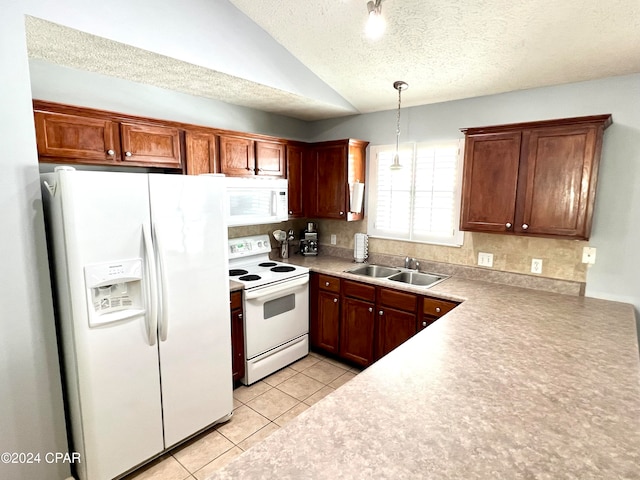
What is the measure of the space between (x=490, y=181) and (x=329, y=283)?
5.35ft

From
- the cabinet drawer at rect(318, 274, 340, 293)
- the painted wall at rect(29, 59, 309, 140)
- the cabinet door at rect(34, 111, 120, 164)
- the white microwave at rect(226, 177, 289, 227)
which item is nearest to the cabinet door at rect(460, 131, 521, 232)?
the cabinet drawer at rect(318, 274, 340, 293)

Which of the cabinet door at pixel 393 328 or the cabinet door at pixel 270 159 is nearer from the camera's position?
the cabinet door at pixel 393 328

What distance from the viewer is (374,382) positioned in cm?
136

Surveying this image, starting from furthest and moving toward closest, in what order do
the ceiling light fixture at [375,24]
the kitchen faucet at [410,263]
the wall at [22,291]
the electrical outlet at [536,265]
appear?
1. the kitchen faucet at [410,263]
2. the electrical outlet at [536,265]
3. the wall at [22,291]
4. the ceiling light fixture at [375,24]

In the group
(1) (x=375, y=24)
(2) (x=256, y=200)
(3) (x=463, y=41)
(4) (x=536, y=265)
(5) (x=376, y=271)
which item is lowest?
(5) (x=376, y=271)

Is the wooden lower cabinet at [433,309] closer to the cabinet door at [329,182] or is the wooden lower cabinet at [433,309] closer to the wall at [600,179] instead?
the wall at [600,179]

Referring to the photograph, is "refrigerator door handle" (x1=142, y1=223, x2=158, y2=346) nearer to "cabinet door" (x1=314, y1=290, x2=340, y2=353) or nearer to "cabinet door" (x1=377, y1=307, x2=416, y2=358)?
"cabinet door" (x1=314, y1=290, x2=340, y2=353)

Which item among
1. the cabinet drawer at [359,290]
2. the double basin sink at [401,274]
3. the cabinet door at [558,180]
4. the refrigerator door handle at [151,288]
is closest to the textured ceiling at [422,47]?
the cabinet door at [558,180]

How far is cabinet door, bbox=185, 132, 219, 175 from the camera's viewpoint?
2.73m

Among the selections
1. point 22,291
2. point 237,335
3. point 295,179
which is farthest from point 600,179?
point 22,291

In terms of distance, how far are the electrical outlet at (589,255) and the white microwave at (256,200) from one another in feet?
8.12

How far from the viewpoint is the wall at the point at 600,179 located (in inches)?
90.4

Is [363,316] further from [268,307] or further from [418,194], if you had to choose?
[418,194]

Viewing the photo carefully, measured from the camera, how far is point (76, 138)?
2139 mm
